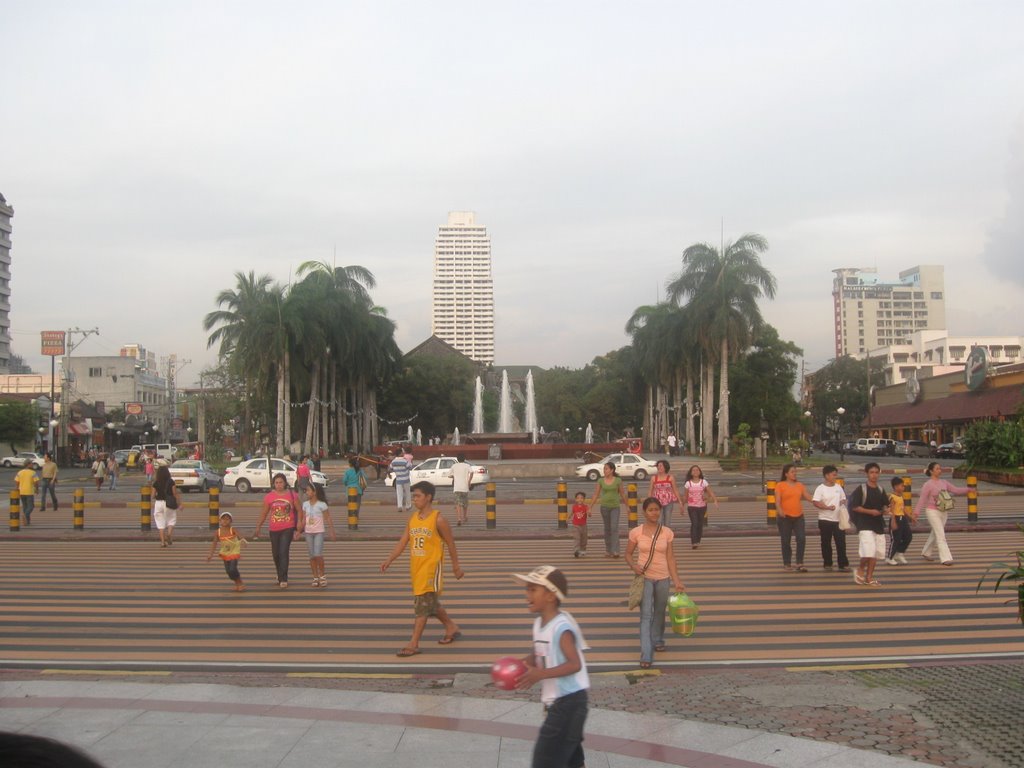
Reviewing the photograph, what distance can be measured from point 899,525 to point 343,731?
10.9 m

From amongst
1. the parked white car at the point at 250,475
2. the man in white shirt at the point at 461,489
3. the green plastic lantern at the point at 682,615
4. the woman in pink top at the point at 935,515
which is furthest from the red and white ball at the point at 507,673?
the parked white car at the point at 250,475

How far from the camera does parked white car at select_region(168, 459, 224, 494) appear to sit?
123 feet

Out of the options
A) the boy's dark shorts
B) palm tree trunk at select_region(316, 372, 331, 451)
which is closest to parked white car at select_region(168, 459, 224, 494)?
palm tree trunk at select_region(316, 372, 331, 451)

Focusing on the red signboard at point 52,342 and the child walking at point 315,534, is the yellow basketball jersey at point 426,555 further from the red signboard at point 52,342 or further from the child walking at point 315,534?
the red signboard at point 52,342

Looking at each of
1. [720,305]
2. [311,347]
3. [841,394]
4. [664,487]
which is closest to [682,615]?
[664,487]

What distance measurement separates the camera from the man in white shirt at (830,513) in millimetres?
13961

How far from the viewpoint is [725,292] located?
184 ft

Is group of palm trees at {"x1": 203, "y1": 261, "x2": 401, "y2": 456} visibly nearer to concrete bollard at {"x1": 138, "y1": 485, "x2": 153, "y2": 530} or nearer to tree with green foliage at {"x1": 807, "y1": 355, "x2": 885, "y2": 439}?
concrete bollard at {"x1": 138, "y1": 485, "x2": 153, "y2": 530}

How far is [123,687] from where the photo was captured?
7941mm

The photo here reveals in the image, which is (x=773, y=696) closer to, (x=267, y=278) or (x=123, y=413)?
(x=267, y=278)

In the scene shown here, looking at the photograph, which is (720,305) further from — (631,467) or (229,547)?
(229,547)

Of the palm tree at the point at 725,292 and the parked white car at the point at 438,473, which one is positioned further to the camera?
the palm tree at the point at 725,292

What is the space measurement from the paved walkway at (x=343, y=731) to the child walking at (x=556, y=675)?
114cm

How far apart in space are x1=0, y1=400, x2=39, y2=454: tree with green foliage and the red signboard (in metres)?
7.52
